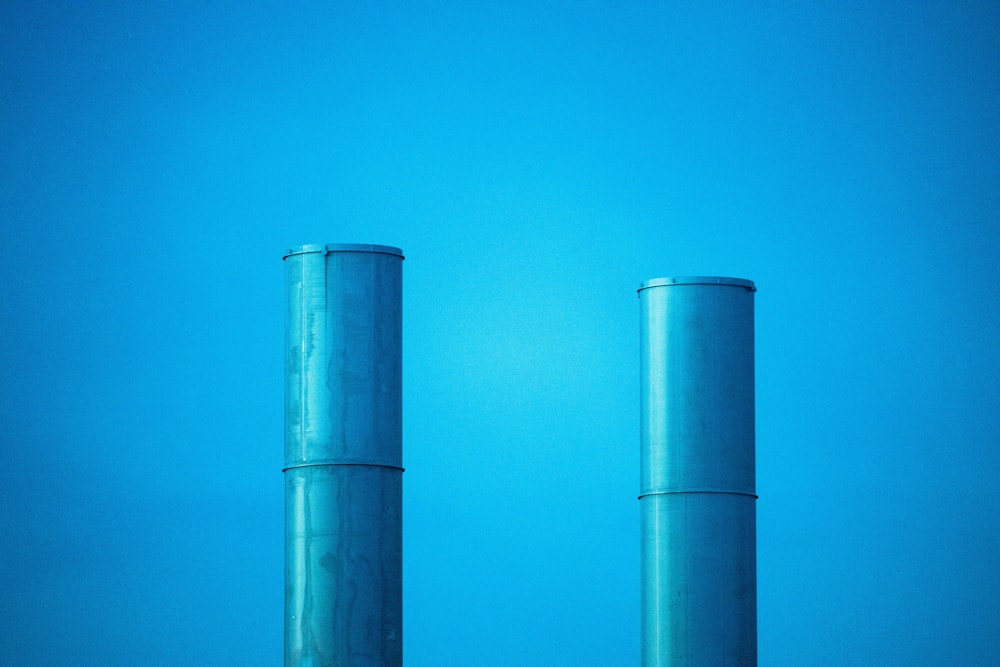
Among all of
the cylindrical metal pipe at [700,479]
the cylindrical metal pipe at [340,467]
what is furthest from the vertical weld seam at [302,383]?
the cylindrical metal pipe at [700,479]

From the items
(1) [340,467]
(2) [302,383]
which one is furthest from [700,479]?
(2) [302,383]

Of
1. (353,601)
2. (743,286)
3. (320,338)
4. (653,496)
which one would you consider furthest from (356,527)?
(743,286)

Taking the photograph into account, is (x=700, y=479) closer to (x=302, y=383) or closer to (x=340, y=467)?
(x=340, y=467)

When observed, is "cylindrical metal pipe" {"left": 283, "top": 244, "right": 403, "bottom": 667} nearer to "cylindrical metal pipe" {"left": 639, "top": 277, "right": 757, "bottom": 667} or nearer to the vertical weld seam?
the vertical weld seam

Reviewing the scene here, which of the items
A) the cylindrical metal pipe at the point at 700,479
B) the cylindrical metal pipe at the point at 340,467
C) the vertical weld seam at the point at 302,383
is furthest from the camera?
the cylindrical metal pipe at the point at 700,479

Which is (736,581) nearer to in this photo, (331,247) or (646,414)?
(646,414)

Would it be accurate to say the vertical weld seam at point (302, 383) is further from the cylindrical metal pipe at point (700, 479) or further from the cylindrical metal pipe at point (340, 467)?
the cylindrical metal pipe at point (700, 479)

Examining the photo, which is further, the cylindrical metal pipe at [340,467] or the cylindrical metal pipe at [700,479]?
the cylindrical metal pipe at [700,479]

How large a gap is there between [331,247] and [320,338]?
1309mm

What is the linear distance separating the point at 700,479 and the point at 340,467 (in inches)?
205

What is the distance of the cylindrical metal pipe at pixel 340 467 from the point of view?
83.5ft

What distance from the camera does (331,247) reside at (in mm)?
25797

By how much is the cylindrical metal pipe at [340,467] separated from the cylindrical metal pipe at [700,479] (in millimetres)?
3887

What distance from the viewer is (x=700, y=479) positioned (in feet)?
86.3
